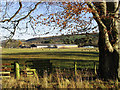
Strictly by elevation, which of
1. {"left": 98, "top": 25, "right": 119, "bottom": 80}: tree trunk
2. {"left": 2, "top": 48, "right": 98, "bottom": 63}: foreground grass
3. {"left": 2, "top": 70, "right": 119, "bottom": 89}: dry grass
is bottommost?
{"left": 2, "top": 48, "right": 98, "bottom": 63}: foreground grass

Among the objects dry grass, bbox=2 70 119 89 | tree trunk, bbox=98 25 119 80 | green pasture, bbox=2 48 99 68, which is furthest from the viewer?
green pasture, bbox=2 48 99 68

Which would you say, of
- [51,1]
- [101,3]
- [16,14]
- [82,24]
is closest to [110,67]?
[82,24]

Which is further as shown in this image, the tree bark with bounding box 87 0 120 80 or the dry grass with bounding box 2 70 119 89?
the tree bark with bounding box 87 0 120 80

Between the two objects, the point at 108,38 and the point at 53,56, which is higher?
the point at 108,38

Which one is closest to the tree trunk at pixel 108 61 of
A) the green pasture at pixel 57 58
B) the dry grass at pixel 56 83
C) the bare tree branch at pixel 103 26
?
the bare tree branch at pixel 103 26

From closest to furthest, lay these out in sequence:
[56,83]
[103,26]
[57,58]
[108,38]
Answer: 1. [103,26]
2. [56,83]
3. [108,38]
4. [57,58]

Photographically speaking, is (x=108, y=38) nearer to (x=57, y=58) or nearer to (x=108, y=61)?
(x=108, y=61)

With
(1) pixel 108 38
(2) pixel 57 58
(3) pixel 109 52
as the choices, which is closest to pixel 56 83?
(3) pixel 109 52

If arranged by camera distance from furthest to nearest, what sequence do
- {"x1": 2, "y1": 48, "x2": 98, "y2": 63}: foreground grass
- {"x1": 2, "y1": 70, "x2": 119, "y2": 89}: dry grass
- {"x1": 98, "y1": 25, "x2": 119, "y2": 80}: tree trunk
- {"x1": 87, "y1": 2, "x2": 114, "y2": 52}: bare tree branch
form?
{"x1": 2, "y1": 48, "x2": 98, "y2": 63}: foreground grass → {"x1": 98, "y1": 25, "x2": 119, "y2": 80}: tree trunk → {"x1": 87, "y1": 2, "x2": 114, "y2": 52}: bare tree branch → {"x1": 2, "y1": 70, "x2": 119, "y2": 89}: dry grass

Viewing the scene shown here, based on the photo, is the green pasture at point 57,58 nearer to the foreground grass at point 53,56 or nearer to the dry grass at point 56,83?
the foreground grass at point 53,56

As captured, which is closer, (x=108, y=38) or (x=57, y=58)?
(x=108, y=38)

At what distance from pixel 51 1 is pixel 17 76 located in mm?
4553

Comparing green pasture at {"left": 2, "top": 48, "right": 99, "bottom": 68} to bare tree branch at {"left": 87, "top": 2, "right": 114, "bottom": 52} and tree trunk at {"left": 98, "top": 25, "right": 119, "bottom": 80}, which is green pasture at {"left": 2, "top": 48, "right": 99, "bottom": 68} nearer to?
tree trunk at {"left": 98, "top": 25, "right": 119, "bottom": 80}

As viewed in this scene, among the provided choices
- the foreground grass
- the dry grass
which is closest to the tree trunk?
the dry grass
